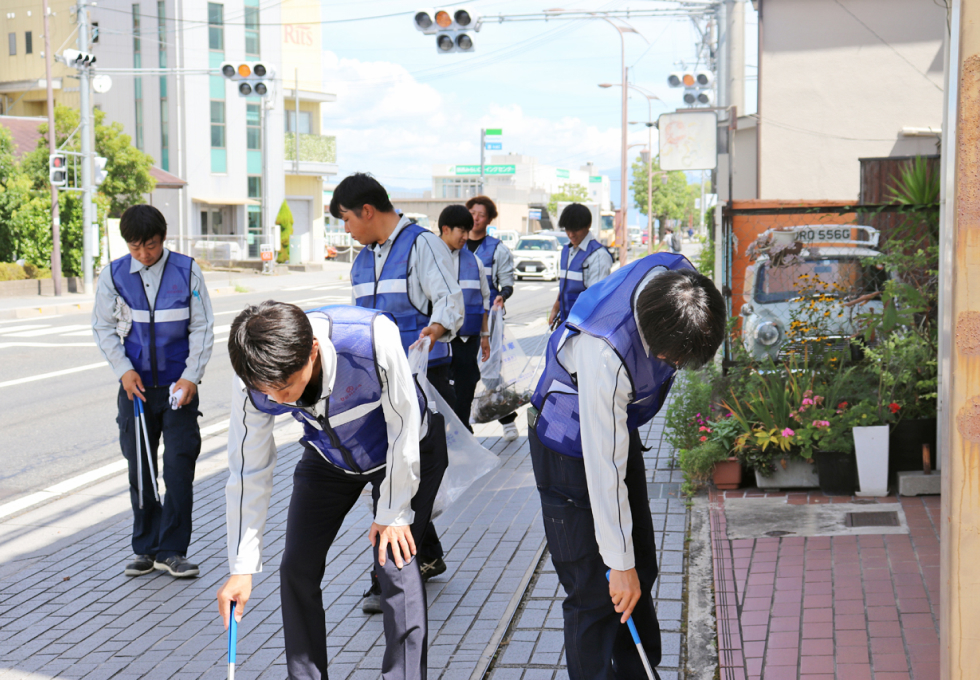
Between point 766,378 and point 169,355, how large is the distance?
376 centimetres

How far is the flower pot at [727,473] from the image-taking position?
6.25 metres

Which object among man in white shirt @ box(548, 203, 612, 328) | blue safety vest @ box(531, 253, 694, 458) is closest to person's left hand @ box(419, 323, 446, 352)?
blue safety vest @ box(531, 253, 694, 458)

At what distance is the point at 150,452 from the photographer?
16.7ft

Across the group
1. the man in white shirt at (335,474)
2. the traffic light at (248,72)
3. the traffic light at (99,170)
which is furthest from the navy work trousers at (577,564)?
the traffic light at (99,170)

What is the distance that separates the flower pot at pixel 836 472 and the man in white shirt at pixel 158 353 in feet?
12.0

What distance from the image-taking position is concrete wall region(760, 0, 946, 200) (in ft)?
52.5

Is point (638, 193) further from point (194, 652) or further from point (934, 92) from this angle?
point (194, 652)

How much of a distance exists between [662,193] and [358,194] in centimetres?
7766

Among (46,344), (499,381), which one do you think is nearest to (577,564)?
(499,381)

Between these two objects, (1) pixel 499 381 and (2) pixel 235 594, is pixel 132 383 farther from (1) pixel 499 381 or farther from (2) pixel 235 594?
(1) pixel 499 381

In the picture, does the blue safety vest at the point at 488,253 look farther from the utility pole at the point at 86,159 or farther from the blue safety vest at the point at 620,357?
the utility pole at the point at 86,159

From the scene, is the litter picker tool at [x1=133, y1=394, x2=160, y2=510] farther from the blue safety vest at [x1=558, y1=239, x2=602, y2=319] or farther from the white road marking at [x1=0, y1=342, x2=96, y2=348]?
the white road marking at [x1=0, y1=342, x2=96, y2=348]

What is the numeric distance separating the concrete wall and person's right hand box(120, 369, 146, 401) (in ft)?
46.8

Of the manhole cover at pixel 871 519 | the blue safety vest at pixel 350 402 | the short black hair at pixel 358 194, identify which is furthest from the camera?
the manhole cover at pixel 871 519
